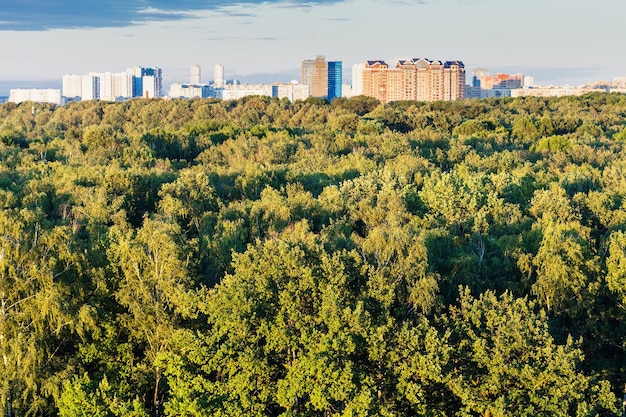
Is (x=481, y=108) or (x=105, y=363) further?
(x=481, y=108)

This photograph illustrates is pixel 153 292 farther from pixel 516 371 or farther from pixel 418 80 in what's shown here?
pixel 418 80

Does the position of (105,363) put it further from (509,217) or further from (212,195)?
(509,217)

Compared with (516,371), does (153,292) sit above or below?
above

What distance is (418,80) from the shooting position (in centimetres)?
15025

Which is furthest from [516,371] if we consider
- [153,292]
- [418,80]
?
[418,80]

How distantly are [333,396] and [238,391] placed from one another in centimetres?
202

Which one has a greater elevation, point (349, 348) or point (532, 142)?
point (532, 142)

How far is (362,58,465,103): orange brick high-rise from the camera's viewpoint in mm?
149500

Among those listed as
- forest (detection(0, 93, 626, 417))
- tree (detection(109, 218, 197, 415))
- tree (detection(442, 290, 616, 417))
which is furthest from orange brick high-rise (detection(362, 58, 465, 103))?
tree (detection(442, 290, 616, 417))

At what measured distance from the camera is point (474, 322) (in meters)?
16.4

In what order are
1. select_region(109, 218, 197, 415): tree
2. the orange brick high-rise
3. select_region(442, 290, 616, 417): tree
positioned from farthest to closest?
1. the orange brick high-rise
2. select_region(109, 218, 197, 415): tree
3. select_region(442, 290, 616, 417): tree

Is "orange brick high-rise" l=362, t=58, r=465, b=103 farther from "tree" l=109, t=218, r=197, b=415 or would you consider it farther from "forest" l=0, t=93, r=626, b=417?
"tree" l=109, t=218, r=197, b=415

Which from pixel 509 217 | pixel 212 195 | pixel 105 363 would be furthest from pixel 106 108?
pixel 105 363

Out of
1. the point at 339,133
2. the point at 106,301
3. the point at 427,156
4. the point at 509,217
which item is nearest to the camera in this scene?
the point at 106,301
